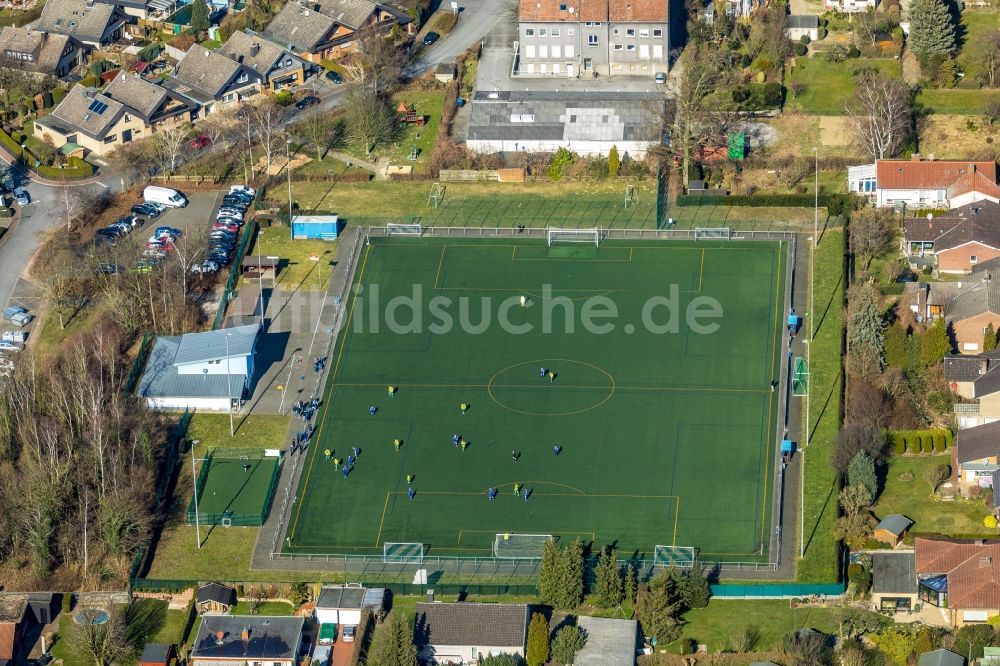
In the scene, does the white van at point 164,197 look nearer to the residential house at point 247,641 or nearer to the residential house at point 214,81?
the residential house at point 214,81

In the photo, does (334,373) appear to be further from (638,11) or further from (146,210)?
(638,11)

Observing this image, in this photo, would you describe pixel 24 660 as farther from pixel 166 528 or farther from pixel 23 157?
pixel 23 157

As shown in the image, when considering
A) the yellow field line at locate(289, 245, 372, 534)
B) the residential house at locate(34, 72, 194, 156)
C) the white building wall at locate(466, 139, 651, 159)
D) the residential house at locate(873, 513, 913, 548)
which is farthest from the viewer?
the residential house at locate(34, 72, 194, 156)

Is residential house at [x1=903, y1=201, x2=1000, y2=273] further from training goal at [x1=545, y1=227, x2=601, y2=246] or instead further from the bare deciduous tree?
training goal at [x1=545, y1=227, x2=601, y2=246]

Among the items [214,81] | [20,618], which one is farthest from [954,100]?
[20,618]

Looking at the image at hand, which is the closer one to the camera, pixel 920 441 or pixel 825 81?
pixel 920 441

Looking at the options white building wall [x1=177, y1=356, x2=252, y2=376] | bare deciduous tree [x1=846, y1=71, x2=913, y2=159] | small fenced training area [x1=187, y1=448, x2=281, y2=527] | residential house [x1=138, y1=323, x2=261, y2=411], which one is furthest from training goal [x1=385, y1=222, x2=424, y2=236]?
bare deciduous tree [x1=846, y1=71, x2=913, y2=159]
